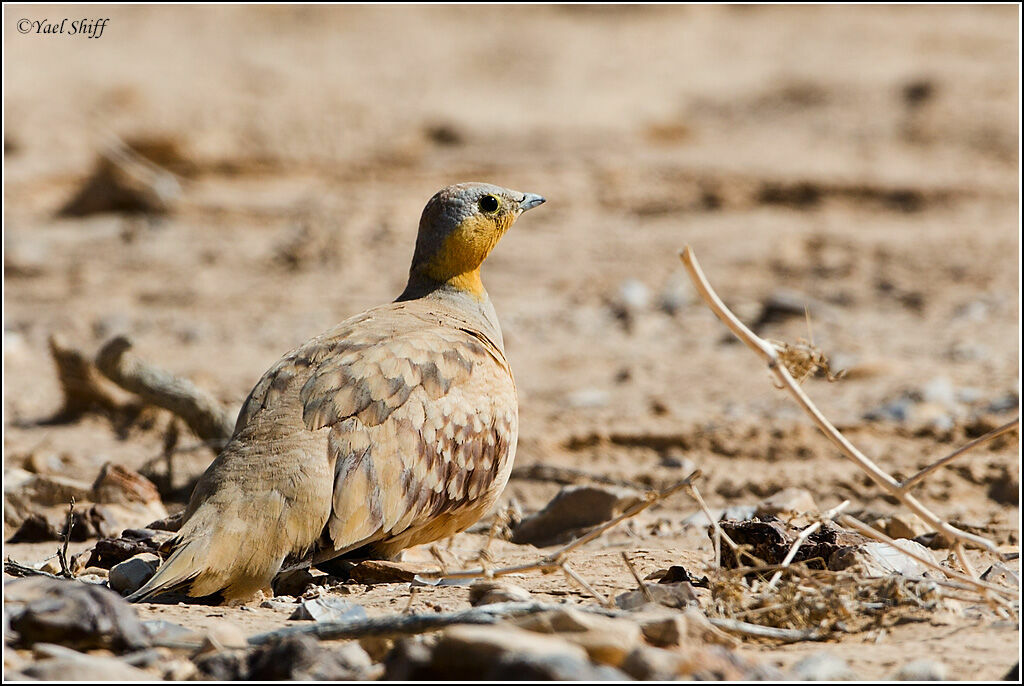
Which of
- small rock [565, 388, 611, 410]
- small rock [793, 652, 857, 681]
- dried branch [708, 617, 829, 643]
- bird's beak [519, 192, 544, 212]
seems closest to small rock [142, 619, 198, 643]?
dried branch [708, 617, 829, 643]

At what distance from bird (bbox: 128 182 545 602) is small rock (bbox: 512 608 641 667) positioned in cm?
107

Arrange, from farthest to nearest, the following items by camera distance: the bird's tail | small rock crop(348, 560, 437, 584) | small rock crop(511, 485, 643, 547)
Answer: small rock crop(511, 485, 643, 547), small rock crop(348, 560, 437, 584), the bird's tail

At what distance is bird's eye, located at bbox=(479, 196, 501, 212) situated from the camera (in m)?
5.28

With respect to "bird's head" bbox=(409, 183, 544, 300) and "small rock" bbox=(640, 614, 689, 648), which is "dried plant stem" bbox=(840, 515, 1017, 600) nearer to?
"small rock" bbox=(640, 614, 689, 648)

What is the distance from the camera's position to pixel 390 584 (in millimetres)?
4043

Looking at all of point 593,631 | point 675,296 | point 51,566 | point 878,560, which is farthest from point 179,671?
point 675,296

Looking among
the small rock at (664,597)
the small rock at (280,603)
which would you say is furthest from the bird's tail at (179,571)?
the small rock at (664,597)

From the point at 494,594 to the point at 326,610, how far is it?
18.4 inches

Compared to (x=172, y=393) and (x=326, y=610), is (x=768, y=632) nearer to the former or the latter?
(x=326, y=610)

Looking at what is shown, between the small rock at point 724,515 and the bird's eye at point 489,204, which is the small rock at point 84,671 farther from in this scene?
the bird's eye at point 489,204

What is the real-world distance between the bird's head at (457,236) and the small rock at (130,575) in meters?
1.84

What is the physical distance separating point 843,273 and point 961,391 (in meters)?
2.89

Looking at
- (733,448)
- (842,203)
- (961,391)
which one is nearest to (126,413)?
(733,448)

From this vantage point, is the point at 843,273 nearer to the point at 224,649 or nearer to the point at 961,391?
the point at 961,391
